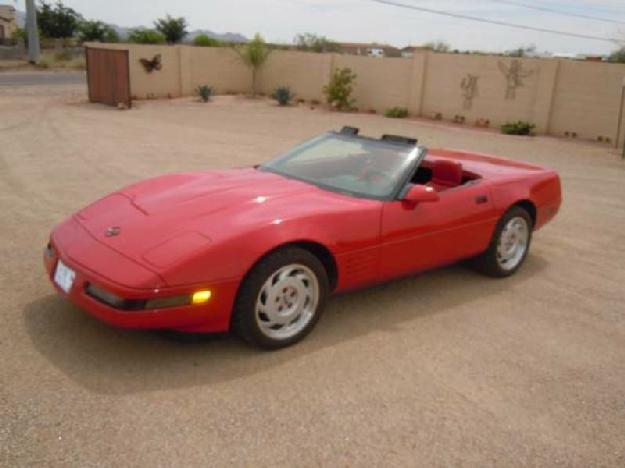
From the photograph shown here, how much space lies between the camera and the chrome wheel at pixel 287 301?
11.2 feet

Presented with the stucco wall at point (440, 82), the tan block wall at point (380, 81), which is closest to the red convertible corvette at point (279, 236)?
the stucco wall at point (440, 82)

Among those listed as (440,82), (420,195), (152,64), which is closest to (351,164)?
(420,195)

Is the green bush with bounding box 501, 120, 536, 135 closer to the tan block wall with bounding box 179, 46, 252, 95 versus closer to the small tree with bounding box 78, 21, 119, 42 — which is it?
the tan block wall with bounding box 179, 46, 252, 95

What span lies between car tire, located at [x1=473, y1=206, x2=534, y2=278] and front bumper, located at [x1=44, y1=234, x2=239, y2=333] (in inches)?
96.8

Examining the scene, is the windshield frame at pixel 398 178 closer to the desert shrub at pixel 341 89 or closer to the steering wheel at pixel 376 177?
the steering wheel at pixel 376 177

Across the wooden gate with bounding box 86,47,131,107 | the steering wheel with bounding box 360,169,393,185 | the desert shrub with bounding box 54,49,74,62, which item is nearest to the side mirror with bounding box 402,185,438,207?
the steering wheel with bounding box 360,169,393,185

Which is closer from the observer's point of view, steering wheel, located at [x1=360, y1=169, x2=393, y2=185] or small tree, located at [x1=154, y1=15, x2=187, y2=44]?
steering wheel, located at [x1=360, y1=169, x2=393, y2=185]

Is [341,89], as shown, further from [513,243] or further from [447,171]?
[513,243]

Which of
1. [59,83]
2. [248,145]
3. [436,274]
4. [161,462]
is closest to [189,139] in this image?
[248,145]

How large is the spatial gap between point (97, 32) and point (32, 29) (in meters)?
7.78

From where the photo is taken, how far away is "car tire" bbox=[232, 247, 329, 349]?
331 centimetres

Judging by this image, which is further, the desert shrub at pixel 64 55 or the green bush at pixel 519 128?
the desert shrub at pixel 64 55

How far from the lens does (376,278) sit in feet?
13.0

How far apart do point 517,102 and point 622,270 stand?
12.9 meters
